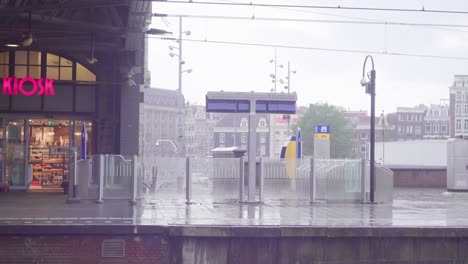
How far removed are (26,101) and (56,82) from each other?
143cm

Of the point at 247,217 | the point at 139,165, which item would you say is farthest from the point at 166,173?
the point at 247,217

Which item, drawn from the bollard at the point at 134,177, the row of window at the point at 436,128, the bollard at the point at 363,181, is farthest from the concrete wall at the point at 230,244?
the row of window at the point at 436,128

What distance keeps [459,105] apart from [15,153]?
7849cm

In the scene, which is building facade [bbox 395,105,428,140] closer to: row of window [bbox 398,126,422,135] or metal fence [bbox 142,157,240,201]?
row of window [bbox 398,126,422,135]

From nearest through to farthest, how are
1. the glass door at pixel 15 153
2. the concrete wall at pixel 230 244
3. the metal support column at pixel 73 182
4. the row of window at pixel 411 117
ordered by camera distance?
the concrete wall at pixel 230 244, the metal support column at pixel 73 182, the glass door at pixel 15 153, the row of window at pixel 411 117

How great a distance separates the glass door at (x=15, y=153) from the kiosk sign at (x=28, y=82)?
185 centimetres

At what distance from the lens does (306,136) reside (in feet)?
296

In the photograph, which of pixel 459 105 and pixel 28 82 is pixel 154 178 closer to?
pixel 28 82

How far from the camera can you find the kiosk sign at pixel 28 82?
90.7 feet

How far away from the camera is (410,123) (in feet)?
393

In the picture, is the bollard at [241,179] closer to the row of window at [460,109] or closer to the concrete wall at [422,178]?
the concrete wall at [422,178]

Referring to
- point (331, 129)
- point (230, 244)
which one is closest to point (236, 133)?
point (331, 129)

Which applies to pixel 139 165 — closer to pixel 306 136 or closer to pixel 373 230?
pixel 373 230

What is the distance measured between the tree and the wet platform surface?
6233 cm
